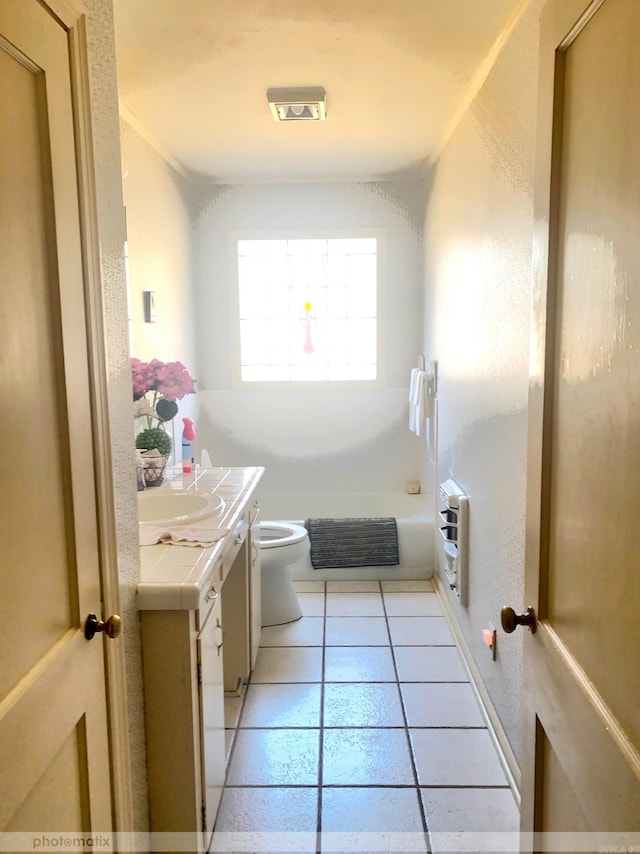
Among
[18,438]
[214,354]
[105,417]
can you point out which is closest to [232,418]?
[214,354]

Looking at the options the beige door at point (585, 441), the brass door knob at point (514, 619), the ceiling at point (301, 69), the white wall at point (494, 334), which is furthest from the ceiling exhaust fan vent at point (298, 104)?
the brass door knob at point (514, 619)

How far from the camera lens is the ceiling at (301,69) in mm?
1971

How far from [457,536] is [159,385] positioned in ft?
4.63

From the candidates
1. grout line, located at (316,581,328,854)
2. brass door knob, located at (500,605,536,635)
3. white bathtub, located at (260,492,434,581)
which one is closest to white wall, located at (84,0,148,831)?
grout line, located at (316,581,328,854)

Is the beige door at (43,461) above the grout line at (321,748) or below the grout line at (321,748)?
above

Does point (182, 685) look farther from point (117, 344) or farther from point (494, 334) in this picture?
point (494, 334)

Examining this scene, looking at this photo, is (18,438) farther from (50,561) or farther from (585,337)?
(585,337)

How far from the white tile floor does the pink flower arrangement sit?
46.7 inches

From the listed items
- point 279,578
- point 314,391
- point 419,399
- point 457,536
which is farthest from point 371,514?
point 457,536

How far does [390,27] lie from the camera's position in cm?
207

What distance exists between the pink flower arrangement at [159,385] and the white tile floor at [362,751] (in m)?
1.19

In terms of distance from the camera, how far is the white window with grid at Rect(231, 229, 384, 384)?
14.2ft

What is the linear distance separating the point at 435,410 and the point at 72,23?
110 inches

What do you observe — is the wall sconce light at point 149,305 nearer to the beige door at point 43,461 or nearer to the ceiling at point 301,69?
the ceiling at point 301,69
